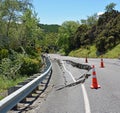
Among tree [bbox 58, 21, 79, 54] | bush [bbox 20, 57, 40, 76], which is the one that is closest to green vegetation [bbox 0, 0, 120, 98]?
bush [bbox 20, 57, 40, 76]

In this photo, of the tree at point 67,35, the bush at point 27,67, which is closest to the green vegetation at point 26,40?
the bush at point 27,67

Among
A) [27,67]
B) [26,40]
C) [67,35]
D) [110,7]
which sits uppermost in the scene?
[110,7]

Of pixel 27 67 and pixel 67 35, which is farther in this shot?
pixel 67 35

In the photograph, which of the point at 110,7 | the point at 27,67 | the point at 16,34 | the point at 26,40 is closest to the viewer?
the point at 27,67

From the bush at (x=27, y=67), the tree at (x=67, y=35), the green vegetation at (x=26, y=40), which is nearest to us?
the green vegetation at (x=26, y=40)

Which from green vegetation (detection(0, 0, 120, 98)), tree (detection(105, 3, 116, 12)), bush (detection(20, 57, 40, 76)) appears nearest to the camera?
green vegetation (detection(0, 0, 120, 98))

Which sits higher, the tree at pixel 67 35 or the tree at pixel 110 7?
the tree at pixel 110 7

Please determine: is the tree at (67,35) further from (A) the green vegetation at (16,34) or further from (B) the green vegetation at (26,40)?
(A) the green vegetation at (16,34)

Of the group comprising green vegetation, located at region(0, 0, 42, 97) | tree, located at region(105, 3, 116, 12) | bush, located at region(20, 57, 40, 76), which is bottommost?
bush, located at region(20, 57, 40, 76)

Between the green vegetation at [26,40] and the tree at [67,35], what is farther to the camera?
the tree at [67,35]

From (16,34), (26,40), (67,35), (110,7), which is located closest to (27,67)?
(16,34)

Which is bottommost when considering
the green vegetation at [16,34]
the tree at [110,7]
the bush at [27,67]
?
the bush at [27,67]

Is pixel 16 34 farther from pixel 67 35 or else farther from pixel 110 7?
pixel 67 35

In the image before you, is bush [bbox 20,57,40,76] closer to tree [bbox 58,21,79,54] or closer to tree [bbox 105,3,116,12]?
tree [bbox 105,3,116,12]
